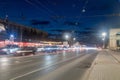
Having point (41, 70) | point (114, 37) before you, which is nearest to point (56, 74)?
point (41, 70)

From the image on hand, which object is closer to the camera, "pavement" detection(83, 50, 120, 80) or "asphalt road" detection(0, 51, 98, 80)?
"pavement" detection(83, 50, 120, 80)

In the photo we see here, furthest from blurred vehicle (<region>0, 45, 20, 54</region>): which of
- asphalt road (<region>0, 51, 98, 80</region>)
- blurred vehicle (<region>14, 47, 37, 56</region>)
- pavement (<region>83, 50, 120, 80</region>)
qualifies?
pavement (<region>83, 50, 120, 80</region>)

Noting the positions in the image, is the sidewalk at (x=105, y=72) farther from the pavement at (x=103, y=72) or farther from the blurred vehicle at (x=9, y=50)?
the blurred vehicle at (x=9, y=50)

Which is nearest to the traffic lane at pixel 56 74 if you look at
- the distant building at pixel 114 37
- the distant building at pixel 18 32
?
the distant building at pixel 18 32

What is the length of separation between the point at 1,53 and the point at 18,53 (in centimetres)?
659

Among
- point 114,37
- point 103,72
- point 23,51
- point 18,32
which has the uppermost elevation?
point 18,32

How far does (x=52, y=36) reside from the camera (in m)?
188

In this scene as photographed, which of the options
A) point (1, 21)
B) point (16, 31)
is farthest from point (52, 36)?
point (1, 21)

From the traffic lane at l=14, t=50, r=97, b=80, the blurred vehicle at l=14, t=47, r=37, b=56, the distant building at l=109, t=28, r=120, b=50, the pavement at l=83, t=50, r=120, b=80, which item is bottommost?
the traffic lane at l=14, t=50, r=97, b=80

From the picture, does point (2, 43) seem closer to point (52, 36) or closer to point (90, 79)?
point (90, 79)

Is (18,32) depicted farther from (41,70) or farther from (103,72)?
(103,72)

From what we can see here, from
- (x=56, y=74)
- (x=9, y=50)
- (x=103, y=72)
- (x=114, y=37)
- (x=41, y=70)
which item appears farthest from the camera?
(x=114, y=37)

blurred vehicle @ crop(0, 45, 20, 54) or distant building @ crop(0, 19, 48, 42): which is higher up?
distant building @ crop(0, 19, 48, 42)

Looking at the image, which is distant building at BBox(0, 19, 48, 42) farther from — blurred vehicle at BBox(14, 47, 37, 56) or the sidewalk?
the sidewalk
